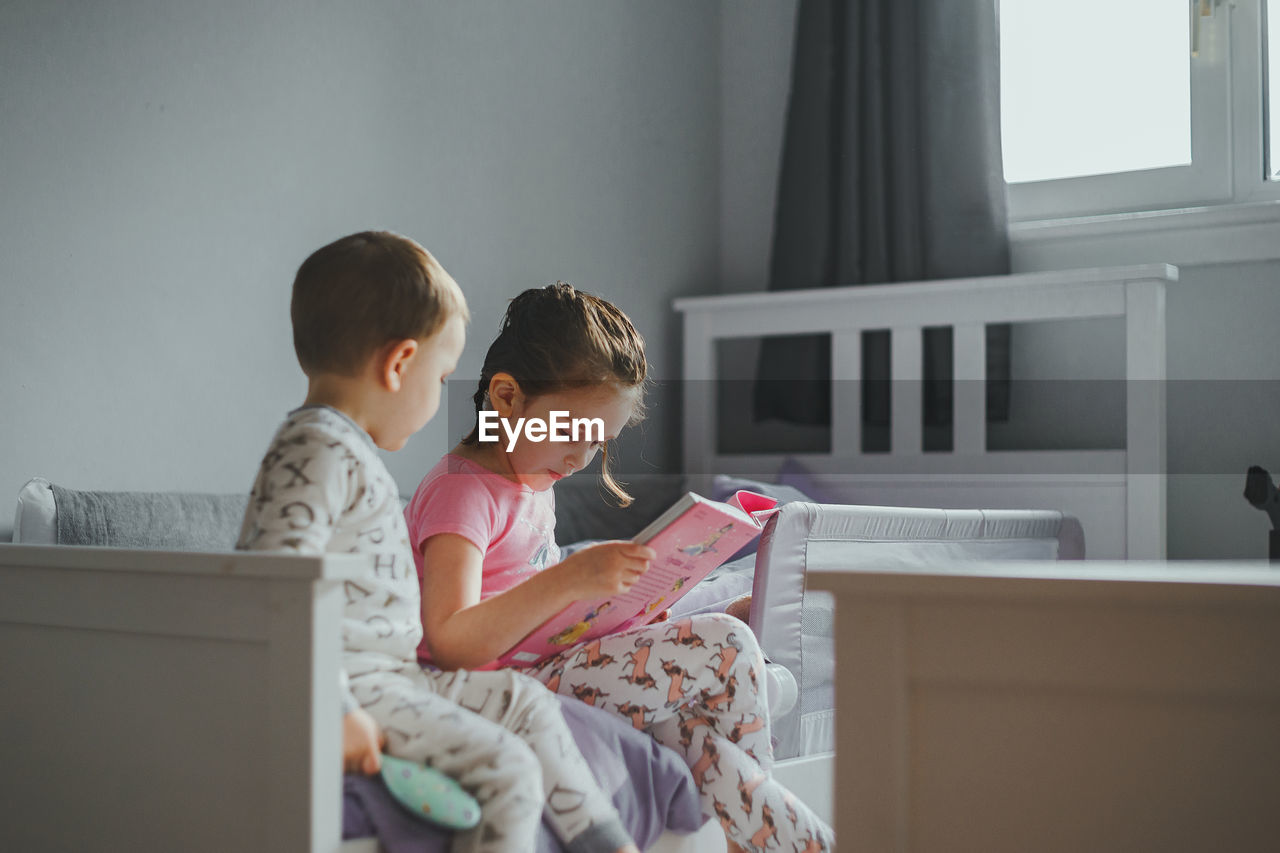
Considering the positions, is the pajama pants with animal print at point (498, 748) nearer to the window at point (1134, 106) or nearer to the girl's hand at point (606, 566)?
the girl's hand at point (606, 566)

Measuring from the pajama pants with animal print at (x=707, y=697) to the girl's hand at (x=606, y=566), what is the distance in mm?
122

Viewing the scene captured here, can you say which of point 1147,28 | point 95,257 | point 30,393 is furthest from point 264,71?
point 1147,28

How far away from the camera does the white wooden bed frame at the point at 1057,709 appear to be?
642mm

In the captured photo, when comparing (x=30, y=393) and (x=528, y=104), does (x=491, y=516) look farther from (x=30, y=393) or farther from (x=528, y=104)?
(x=528, y=104)

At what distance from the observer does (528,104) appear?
85.0 inches

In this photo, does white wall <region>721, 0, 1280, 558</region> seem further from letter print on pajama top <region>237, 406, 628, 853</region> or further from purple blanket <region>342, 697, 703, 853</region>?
letter print on pajama top <region>237, 406, 628, 853</region>

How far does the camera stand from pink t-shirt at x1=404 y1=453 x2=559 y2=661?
998mm

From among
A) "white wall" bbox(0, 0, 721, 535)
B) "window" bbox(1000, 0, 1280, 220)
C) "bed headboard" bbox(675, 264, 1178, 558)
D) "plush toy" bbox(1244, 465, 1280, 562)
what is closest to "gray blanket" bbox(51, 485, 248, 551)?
"white wall" bbox(0, 0, 721, 535)

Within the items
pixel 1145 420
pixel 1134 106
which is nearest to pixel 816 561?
pixel 1145 420

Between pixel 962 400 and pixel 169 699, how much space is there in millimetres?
1674

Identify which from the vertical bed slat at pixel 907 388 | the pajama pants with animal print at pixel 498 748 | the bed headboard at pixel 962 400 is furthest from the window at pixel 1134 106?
the pajama pants with animal print at pixel 498 748

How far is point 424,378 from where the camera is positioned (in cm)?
94

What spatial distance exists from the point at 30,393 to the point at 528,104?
1.11 meters

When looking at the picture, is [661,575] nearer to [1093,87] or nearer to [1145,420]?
[1145,420]
